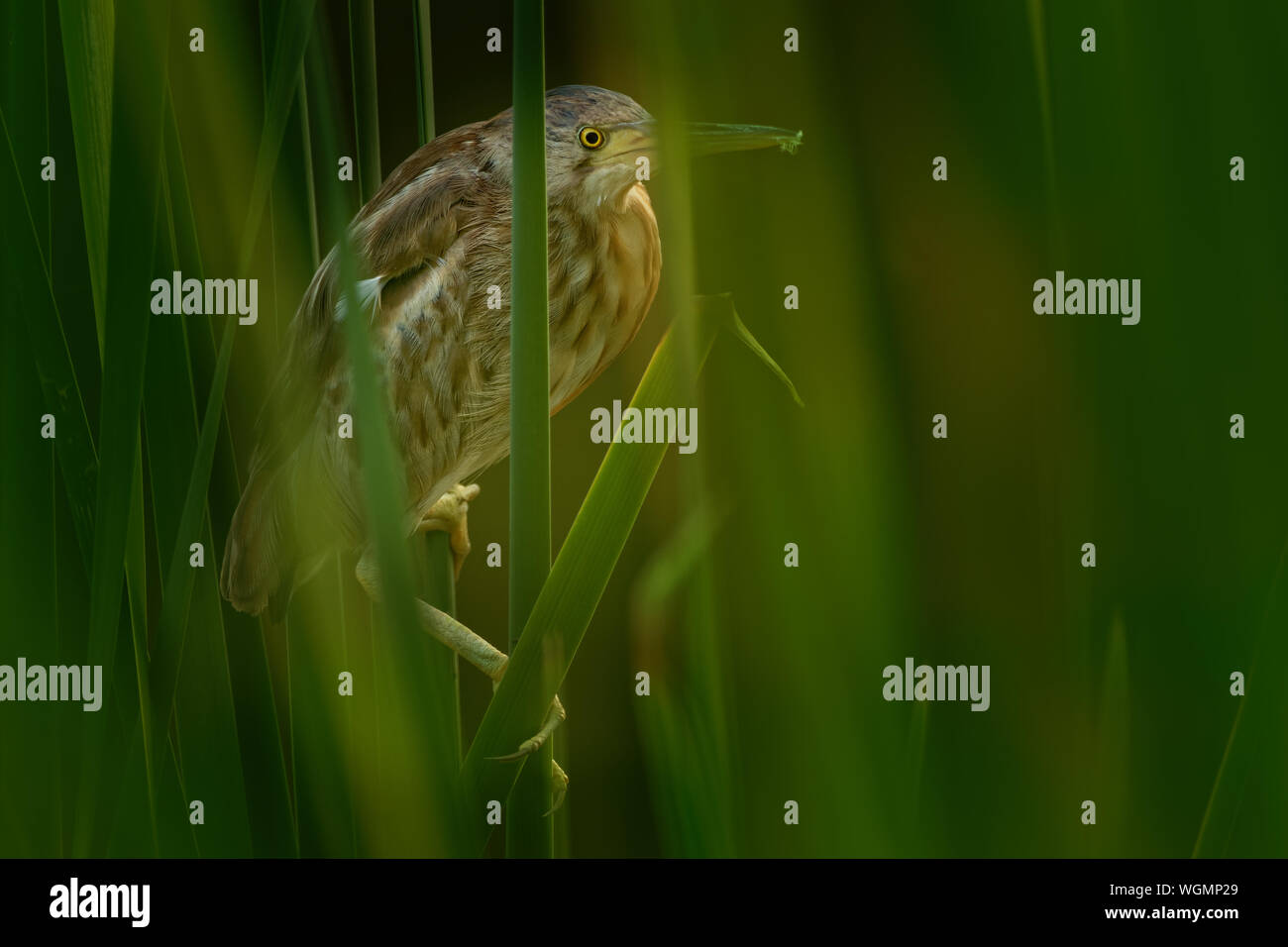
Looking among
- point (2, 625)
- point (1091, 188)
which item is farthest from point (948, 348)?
point (2, 625)

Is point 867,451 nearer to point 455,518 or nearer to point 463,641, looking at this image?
point 463,641

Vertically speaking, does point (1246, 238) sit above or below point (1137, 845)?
above

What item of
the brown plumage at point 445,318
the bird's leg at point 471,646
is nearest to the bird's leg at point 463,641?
the bird's leg at point 471,646

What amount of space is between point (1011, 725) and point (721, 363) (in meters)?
0.28

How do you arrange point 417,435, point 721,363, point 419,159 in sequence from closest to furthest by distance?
point 721,363, point 419,159, point 417,435

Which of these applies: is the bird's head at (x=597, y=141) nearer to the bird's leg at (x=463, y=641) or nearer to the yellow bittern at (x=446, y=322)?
the yellow bittern at (x=446, y=322)

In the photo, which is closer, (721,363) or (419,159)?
(721,363)

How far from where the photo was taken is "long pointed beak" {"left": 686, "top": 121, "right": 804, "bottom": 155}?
65cm

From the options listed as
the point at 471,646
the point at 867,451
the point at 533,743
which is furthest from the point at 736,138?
the point at 471,646

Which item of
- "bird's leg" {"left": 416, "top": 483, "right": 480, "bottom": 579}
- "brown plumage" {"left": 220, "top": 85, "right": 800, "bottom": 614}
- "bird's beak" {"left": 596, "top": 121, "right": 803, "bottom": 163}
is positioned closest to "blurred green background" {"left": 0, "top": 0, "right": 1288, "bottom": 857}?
"bird's beak" {"left": 596, "top": 121, "right": 803, "bottom": 163}

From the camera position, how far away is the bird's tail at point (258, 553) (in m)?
0.97

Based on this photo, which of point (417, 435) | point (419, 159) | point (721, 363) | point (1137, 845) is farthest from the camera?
point (417, 435)

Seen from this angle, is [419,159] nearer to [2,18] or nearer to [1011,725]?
[2,18]

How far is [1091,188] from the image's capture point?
28.8 inches
